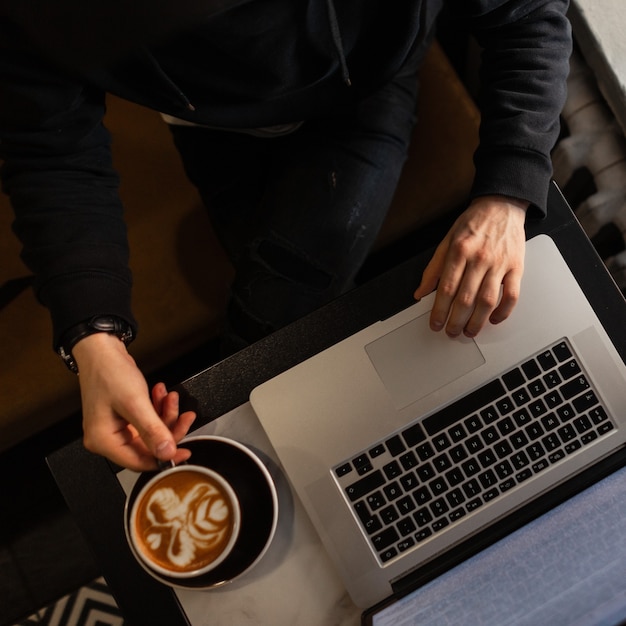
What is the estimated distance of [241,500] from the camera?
0.69 meters

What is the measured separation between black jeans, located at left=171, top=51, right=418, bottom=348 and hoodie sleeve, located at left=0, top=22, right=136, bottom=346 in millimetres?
206

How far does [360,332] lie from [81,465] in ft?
1.23

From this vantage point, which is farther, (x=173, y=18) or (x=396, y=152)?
(x=396, y=152)

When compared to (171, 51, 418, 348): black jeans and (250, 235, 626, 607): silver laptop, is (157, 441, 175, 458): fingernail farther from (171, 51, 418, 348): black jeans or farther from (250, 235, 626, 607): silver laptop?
(171, 51, 418, 348): black jeans

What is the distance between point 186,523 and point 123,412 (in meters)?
0.15

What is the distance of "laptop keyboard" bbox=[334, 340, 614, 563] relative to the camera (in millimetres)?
712

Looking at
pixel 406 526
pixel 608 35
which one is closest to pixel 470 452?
pixel 406 526

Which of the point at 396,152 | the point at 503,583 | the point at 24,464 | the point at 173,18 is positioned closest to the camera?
the point at 173,18

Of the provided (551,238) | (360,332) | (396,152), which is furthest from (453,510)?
(396,152)

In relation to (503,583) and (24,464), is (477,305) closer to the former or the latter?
(503,583)

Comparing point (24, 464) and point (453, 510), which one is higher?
point (24, 464)

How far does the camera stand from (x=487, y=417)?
0.72m

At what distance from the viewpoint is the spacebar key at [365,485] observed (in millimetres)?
716

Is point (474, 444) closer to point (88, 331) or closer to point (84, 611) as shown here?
point (88, 331)
